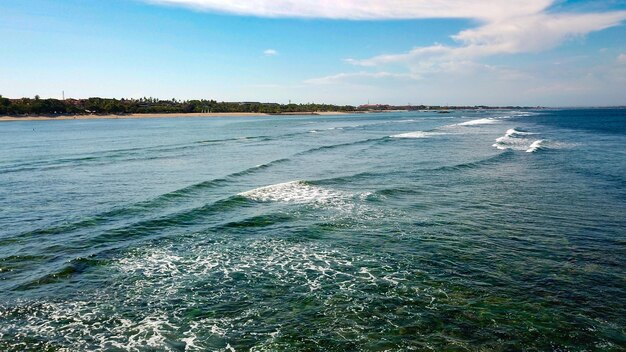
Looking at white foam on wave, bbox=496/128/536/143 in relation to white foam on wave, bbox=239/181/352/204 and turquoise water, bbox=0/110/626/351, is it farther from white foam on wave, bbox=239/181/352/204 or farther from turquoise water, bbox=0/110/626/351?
white foam on wave, bbox=239/181/352/204

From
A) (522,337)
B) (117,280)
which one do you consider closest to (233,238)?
(117,280)

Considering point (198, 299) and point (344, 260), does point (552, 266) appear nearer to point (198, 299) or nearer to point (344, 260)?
point (344, 260)

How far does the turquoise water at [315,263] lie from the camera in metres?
11.8

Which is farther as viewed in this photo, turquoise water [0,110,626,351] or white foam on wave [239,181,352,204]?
white foam on wave [239,181,352,204]

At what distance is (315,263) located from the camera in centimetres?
1705

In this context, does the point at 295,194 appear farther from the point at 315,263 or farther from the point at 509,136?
the point at 509,136

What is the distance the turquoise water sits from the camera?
38.7ft

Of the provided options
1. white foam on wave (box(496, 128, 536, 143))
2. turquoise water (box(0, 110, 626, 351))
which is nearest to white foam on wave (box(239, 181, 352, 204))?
turquoise water (box(0, 110, 626, 351))

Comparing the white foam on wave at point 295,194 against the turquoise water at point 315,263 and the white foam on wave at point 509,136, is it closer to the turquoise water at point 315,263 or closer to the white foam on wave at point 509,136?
the turquoise water at point 315,263

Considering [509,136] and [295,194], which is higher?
[509,136]

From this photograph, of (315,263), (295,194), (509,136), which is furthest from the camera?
(509,136)

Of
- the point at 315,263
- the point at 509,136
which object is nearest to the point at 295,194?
the point at 315,263

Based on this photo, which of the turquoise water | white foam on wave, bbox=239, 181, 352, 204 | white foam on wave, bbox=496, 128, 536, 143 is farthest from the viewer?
white foam on wave, bbox=496, 128, 536, 143

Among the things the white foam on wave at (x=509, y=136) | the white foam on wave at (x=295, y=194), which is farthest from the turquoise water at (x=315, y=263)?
the white foam on wave at (x=509, y=136)
